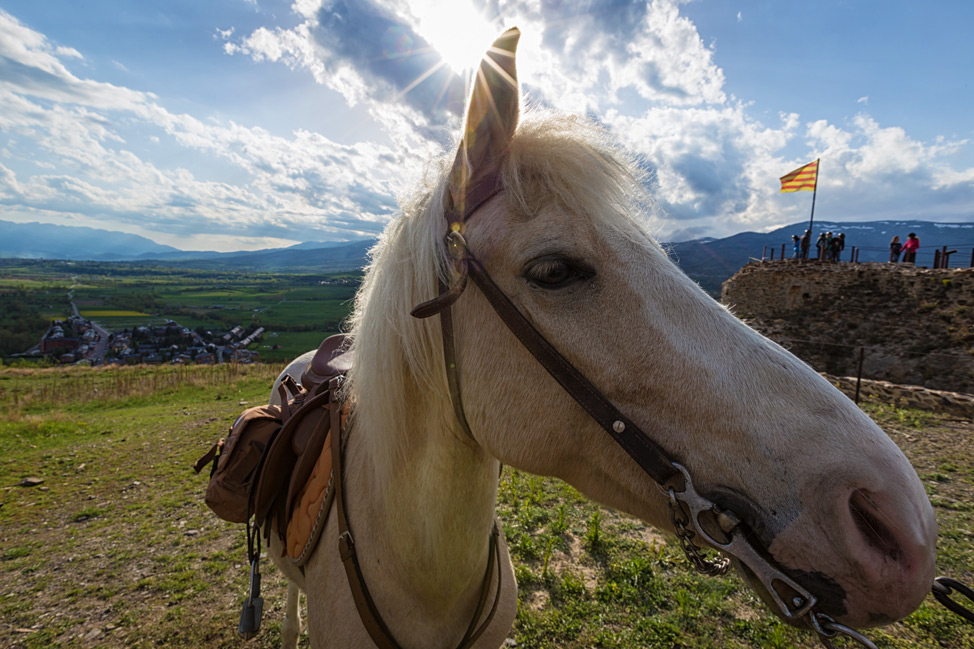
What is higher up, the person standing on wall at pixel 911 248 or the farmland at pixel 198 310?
the person standing on wall at pixel 911 248

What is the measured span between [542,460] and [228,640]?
4149 millimetres

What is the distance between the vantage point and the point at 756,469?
960 millimetres

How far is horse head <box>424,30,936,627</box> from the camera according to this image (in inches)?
35.5

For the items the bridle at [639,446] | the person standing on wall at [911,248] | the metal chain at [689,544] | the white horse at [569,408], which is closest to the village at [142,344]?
the white horse at [569,408]

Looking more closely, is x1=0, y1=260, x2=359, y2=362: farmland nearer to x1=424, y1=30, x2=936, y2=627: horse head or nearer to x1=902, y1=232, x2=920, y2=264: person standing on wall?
x1=424, y1=30, x2=936, y2=627: horse head

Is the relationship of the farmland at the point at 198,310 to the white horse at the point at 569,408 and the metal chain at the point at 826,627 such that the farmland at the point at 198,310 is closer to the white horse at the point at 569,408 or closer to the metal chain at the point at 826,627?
the white horse at the point at 569,408

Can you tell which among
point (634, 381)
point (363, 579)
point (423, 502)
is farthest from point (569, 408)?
point (363, 579)

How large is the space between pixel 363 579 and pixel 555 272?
4.82 ft

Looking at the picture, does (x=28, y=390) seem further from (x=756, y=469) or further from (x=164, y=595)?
(x=756, y=469)

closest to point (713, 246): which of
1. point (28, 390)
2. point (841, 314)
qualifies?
point (841, 314)

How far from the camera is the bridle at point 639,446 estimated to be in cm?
95

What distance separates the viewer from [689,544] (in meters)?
1.12

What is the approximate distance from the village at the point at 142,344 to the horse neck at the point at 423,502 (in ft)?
96.1

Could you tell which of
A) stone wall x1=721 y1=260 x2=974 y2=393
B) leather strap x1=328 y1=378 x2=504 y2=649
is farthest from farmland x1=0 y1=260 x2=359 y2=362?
leather strap x1=328 y1=378 x2=504 y2=649
